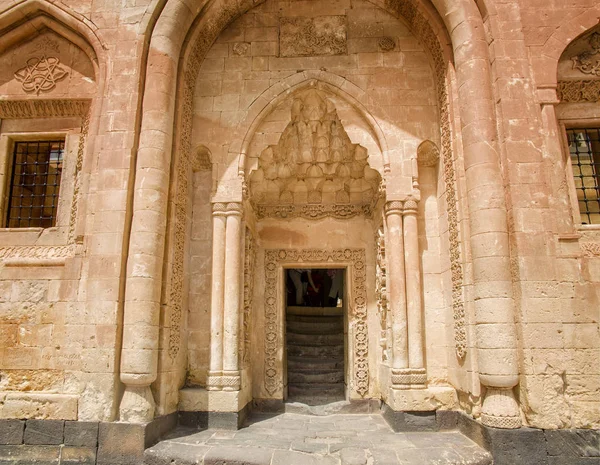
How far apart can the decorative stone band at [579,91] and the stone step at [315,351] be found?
20.9 feet

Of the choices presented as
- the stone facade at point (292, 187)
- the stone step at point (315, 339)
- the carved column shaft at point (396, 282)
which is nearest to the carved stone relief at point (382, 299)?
the stone facade at point (292, 187)

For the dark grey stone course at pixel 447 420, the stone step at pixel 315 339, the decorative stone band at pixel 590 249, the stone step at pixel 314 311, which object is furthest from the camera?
the stone step at pixel 314 311

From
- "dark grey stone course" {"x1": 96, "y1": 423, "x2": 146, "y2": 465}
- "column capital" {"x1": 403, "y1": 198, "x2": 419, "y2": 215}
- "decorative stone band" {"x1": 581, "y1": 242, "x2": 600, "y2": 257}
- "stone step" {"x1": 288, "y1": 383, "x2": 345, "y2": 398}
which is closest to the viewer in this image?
"dark grey stone course" {"x1": 96, "y1": 423, "x2": 146, "y2": 465}

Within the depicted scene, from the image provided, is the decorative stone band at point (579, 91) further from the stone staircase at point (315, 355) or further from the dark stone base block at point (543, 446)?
the stone staircase at point (315, 355)

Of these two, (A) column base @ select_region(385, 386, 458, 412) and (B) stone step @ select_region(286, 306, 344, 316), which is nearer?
(A) column base @ select_region(385, 386, 458, 412)

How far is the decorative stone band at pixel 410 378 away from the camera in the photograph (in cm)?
611

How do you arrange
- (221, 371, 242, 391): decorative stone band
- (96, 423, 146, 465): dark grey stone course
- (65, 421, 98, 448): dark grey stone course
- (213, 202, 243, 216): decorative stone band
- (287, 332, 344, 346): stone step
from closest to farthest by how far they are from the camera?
(96, 423, 146, 465): dark grey stone course, (65, 421, 98, 448): dark grey stone course, (221, 371, 242, 391): decorative stone band, (213, 202, 243, 216): decorative stone band, (287, 332, 344, 346): stone step

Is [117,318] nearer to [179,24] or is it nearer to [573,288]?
[179,24]

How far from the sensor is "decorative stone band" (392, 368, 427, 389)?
611cm

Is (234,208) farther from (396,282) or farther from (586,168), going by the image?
(586,168)

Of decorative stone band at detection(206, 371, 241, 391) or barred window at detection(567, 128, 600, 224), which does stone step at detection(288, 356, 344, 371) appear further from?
barred window at detection(567, 128, 600, 224)

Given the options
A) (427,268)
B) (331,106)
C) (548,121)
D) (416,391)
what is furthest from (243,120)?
(416,391)

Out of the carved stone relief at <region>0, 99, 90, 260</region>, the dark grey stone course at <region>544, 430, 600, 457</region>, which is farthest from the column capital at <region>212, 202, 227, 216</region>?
the dark grey stone course at <region>544, 430, 600, 457</region>

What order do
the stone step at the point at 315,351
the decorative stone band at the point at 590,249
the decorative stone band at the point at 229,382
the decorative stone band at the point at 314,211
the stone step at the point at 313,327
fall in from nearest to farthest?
the decorative stone band at the point at 590,249 < the decorative stone band at the point at 229,382 < the decorative stone band at the point at 314,211 < the stone step at the point at 315,351 < the stone step at the point at 313,327
